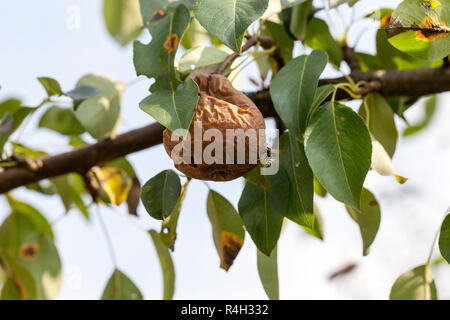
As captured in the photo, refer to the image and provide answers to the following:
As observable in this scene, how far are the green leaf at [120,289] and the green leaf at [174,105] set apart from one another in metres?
0.58

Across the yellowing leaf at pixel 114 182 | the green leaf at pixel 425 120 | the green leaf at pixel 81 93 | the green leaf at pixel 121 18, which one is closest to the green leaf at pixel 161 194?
the green leaf at pixel 81 93

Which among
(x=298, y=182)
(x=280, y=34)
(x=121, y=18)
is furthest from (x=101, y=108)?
(x=298, y=182)

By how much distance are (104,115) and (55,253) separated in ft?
1.32

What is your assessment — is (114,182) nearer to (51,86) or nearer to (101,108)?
(101,108)

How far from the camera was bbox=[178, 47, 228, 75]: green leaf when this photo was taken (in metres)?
0.73

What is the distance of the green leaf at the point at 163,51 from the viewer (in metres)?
0.65

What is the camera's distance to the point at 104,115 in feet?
3.22

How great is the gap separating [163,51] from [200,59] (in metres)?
0.10

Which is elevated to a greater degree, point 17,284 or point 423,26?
point 423,26

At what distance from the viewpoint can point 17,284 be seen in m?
1.05

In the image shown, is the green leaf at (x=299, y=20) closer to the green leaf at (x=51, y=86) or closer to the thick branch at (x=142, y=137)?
the thick branch at (x=142, y=137)

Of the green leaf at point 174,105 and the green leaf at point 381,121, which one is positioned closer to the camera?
the green leaf at point 174,105

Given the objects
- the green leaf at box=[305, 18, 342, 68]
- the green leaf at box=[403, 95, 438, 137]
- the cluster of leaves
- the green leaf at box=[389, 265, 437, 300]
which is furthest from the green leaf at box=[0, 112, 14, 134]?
the green leaf at box=[403, 95, 438, 137]

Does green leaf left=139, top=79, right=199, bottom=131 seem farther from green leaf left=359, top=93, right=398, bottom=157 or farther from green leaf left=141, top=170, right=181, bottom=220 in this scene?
green leaf left=359, top=93, right=398, bottom=157
